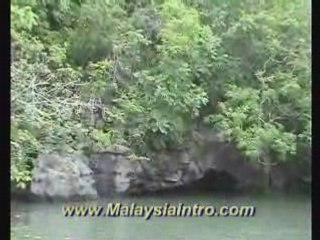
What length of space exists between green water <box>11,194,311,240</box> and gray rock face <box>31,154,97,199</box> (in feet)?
0.14

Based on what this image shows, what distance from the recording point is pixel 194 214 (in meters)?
1.63

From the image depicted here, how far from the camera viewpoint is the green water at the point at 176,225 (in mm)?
1625

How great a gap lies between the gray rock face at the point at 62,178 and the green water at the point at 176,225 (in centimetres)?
4

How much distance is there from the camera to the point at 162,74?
1674 millimetres

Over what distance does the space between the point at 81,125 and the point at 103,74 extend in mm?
172

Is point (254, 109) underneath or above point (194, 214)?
above

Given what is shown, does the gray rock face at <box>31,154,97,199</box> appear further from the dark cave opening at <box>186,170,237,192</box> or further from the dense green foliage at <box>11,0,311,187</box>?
the dark cave opening at <box>186,170,237,192</box>

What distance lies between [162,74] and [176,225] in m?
0.46

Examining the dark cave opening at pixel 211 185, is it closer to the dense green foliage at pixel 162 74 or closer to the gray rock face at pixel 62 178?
the dense green foliage at pixel 162 74

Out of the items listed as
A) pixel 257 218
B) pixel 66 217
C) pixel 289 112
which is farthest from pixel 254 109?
pixel 66 217

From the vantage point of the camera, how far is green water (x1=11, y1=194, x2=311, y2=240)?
1625mm

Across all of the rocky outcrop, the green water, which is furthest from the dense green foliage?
the green water
